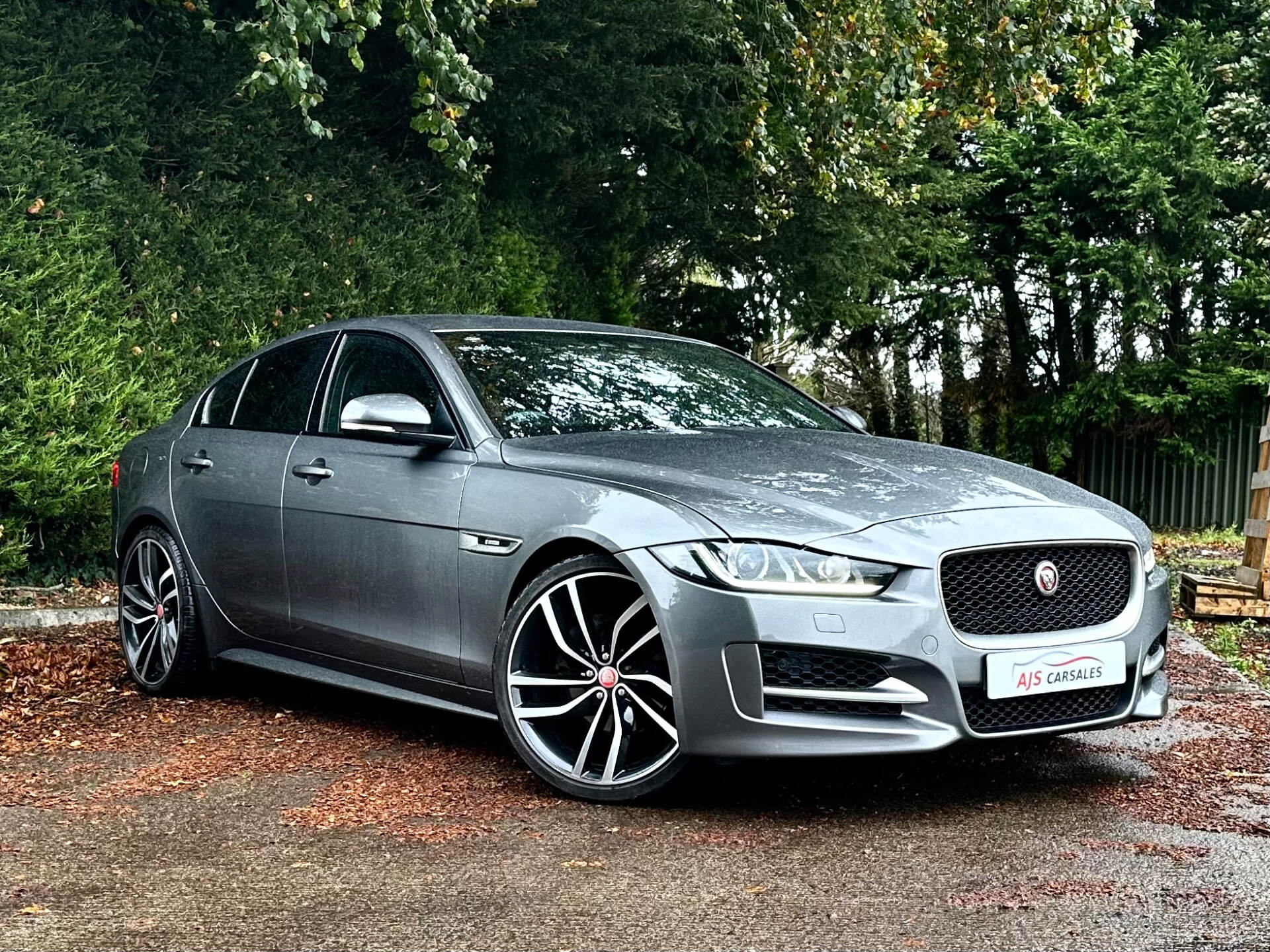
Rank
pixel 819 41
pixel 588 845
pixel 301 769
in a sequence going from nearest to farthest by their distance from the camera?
1. pixel 588 845
2. pixel 301 769
3. pixel 819 41

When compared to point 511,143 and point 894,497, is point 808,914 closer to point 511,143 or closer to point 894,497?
point 894,497

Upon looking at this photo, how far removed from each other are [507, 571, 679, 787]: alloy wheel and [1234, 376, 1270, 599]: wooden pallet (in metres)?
5.82

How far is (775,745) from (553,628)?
31.4 inches

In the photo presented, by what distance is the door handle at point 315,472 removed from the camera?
18.7 ft

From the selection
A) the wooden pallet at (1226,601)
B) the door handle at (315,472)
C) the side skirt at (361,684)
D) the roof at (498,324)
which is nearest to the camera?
the side skirt at (361,684)

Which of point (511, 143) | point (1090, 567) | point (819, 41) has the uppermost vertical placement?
point (819, 41)

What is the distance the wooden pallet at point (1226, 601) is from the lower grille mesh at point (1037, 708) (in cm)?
505

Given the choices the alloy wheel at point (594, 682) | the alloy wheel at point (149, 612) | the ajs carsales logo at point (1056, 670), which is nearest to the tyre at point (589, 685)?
the alloy wheel at point (594, 682)

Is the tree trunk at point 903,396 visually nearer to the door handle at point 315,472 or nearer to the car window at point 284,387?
the car window at point 284,387

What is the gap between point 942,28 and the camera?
14.2 m

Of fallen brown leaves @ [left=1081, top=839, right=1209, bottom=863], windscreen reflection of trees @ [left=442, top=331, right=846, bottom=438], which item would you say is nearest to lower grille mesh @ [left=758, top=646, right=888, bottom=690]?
fallen brown leaves @ [left=1081, top=839, right=1209, bottom=863]

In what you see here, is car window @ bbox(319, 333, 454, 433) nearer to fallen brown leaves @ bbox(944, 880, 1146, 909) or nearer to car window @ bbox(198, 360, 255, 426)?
car window @ bbox(198, 360, 255, 426)

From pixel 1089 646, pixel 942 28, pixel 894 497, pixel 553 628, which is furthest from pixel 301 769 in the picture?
pixel 942 28

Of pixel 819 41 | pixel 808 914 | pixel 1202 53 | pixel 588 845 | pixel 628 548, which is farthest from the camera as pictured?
pixel 1202 53
